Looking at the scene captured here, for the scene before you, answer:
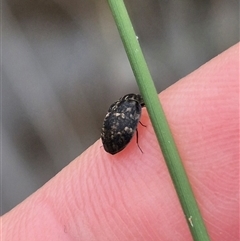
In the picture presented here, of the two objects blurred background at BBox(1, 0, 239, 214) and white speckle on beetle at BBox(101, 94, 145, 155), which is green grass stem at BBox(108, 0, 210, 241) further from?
blurred background at BBox(1, 0, 239, 214)

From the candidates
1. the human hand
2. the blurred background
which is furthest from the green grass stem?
the blurred background

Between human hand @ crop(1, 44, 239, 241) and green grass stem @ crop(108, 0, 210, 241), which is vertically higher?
green grass stem @ crop(108, 0, 210, 241)

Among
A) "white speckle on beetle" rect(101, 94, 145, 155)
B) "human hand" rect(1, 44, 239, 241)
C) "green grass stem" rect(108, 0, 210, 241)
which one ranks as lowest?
"human hand" rect(1, 44, 239, 241)

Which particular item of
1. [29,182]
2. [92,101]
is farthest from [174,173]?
[29,182]

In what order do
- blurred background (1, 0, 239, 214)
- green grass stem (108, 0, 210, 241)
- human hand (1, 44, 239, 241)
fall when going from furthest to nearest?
blurred background (1, 0, 239, 214)
human hand (1, 44, 239, 241)
green grass stem (108, 0, 210, 241)

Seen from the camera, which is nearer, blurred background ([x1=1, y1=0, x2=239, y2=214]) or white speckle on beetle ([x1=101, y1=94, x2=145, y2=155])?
white speckle on beetle ([x1=101, y1=94, x2=145, y2=155])

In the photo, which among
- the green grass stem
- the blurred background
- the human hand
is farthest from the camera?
the blurred background

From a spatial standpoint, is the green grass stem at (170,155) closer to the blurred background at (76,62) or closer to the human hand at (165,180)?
the human hand at (165,180)
